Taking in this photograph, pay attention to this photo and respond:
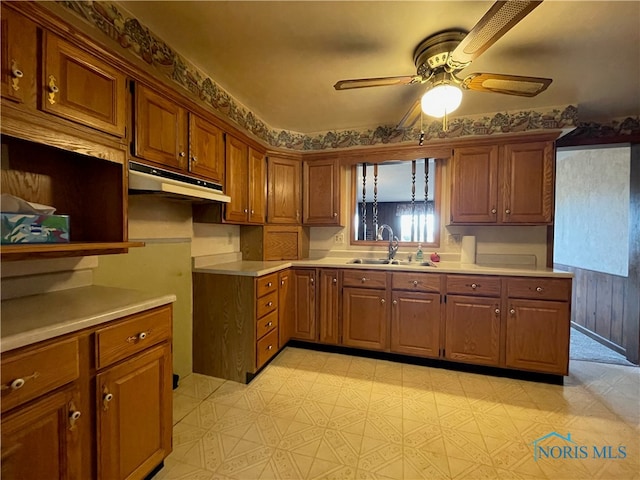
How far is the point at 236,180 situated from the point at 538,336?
9.32 ft

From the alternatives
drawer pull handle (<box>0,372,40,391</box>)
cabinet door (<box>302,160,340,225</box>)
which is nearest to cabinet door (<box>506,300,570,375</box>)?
cabinet door (<box>302,160,340,225</box>)

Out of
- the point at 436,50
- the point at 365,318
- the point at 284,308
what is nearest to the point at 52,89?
the point at 436,50

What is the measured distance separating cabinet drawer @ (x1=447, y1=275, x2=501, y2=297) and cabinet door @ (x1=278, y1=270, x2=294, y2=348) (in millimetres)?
1497

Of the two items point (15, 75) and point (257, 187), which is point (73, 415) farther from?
point (257, 187)

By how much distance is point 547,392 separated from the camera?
2160 millimetres

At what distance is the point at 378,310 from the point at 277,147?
2042 millimetres

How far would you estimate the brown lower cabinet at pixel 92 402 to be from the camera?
0.88 meters

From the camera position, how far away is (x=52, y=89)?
1.13 metres

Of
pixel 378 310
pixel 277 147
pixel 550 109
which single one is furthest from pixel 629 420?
pixel 277 147

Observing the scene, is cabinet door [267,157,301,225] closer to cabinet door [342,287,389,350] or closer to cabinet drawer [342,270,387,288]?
cabinet drawer [342,270,387,288]

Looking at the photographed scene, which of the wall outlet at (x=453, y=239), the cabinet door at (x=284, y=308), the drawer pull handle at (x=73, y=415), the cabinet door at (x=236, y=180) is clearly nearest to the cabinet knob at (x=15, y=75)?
the drawer pull handle at (x=73, y=415)

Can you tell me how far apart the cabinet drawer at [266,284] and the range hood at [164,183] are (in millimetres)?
756

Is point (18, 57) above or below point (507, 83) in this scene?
below

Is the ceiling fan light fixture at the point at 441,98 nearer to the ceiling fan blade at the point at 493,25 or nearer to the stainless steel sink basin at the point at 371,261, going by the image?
the ceiling fan blade at the point at 493,25
